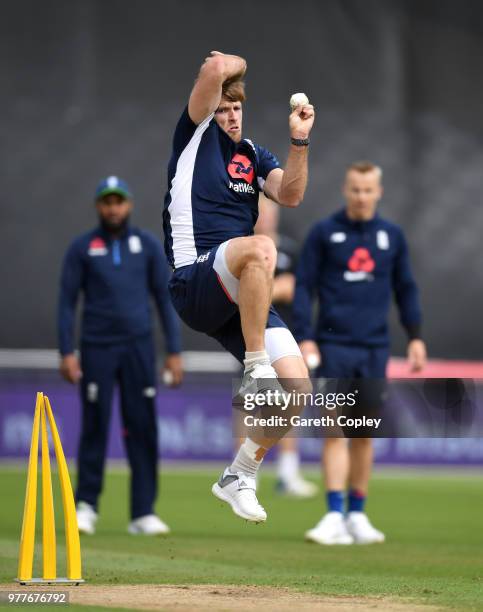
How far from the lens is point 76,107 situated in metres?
14.9

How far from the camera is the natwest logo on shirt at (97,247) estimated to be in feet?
32.8

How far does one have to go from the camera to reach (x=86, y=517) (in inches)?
378

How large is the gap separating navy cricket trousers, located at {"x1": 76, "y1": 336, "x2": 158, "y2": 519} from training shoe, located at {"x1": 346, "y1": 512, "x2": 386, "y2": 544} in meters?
1.38

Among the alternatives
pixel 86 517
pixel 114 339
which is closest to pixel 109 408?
pixel 114 339

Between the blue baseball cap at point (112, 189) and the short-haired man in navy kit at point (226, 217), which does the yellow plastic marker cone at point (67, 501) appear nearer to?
the short-haired man in navy kit at point (226, 217)

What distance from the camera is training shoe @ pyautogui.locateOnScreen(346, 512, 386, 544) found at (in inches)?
360

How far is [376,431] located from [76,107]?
785 cm

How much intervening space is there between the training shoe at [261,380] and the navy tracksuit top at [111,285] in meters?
3.36

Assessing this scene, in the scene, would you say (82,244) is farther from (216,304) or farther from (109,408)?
(216,304)

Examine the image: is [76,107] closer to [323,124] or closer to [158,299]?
[323,124]

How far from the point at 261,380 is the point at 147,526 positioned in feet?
10.7

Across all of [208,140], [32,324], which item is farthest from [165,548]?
[32,324]

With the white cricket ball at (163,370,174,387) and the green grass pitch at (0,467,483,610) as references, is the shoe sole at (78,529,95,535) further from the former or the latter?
the white cricket ball at (163,370,174,387)

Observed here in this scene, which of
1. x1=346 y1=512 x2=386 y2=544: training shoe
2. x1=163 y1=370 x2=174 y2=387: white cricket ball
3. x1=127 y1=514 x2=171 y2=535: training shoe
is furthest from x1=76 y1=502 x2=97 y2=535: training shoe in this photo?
x1=346 y1=512 x2=386 y2=544: training shoe
